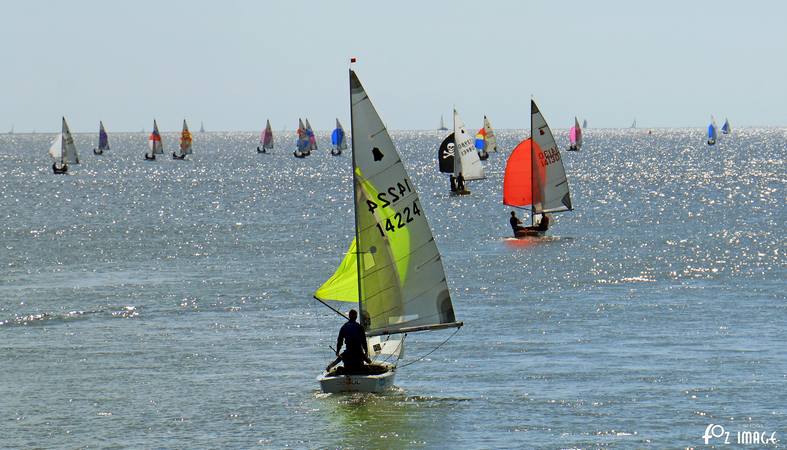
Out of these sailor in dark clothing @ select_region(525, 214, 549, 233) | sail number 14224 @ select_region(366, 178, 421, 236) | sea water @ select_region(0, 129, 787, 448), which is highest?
sail number 14224 @ select_region(366, 178, 421, 236)

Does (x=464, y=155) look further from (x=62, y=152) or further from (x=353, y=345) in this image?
(x=62, y=152)

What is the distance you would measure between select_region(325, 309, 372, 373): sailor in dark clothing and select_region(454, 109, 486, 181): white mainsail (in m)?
79.8

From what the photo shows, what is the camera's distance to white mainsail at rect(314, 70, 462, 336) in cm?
3625

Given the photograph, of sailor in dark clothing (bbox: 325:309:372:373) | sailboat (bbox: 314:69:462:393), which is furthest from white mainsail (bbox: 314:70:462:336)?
sailor in dark clothing (bbox: 325:309:372:373)

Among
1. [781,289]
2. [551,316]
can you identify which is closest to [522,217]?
[781,289]

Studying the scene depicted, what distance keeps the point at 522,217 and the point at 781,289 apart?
45.5 m

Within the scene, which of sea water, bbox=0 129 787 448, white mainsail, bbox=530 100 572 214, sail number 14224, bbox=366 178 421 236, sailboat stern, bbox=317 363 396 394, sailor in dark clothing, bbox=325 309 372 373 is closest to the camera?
sea water, bbox=0 129 787 448

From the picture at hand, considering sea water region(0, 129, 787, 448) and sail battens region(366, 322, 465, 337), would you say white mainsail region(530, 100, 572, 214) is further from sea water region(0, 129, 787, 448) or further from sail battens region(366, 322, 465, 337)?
sail battens region(366, 322, 465, 337)

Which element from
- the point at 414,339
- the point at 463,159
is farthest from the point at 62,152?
the point at 414,339

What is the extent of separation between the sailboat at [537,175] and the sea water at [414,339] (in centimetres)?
246

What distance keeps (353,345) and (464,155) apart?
85.3m

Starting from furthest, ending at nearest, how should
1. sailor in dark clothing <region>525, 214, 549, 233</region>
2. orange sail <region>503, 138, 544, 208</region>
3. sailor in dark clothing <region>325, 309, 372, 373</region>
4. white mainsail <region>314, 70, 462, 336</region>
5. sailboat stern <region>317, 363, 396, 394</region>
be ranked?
orange sail <region>503, 138, 544, 208</region>
sailor in dark clothing <region>525, 214, 549, 233</region>
sailboat stern <region>317, 363, 396, 394</region>
white mainsail <region>314, 70, 462, 336</region>
sailor in dark clothing <region>325, 309, 372, 373</region>

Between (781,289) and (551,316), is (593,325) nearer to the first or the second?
(551,316)

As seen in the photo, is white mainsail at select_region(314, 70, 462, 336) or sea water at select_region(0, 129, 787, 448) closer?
sea water at select_region(0, 129, 787, 448)
